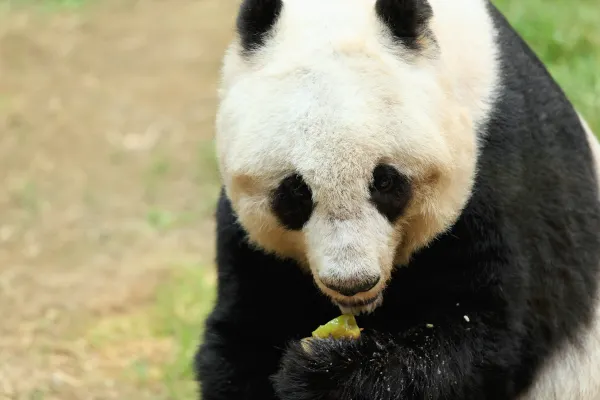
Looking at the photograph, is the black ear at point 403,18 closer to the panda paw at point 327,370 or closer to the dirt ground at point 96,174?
the panda paw at point 327,370

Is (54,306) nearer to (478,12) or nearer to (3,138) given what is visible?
(3,138)

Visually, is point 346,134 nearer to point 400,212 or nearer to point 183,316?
point 400,212

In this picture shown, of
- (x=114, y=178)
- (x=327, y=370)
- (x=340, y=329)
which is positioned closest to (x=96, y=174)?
(x=114, y=178)

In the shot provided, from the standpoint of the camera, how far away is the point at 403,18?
10.2 ft

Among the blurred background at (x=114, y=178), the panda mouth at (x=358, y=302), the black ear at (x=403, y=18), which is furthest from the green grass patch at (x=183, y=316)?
the black ear at (x=403, y=18)

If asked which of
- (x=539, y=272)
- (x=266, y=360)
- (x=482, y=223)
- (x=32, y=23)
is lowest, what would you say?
(x=32, y=23)

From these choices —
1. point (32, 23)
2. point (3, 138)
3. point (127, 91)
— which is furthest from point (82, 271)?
point (32, 23)

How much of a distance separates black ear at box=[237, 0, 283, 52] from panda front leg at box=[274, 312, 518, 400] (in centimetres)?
105

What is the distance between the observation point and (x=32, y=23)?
11172 mm

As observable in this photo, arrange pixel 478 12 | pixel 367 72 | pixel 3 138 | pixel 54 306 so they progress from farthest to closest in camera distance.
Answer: pixel 3 138, pixel 54 306, pixel 478 12, pixel 367 72

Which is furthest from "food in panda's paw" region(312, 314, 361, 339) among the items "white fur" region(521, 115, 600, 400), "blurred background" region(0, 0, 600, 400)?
"blurred background" region(0, 0, 600, 400)

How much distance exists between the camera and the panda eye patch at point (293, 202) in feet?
9.86

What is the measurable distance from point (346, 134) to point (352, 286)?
0.46 metres

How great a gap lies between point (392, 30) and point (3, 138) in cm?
647
